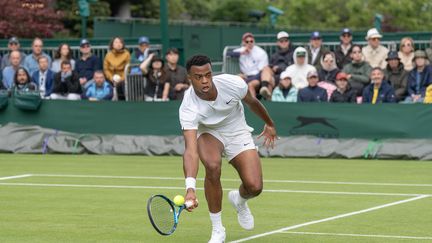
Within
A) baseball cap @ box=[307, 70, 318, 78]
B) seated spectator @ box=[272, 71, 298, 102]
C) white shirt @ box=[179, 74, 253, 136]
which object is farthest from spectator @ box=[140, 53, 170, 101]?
white shirt @ box=[179, 74, 253, 136]

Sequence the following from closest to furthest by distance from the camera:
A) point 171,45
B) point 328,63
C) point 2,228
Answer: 1. point 2,228
2. point 328,63
3. point 171,45

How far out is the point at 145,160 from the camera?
2103cm

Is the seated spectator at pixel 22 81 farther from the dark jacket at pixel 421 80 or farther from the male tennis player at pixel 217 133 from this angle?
the male tennis player at pixel 217 133

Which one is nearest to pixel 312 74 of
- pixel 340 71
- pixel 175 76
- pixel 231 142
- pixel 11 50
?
pixel 340 71

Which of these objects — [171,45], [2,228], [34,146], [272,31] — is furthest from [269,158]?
[272,31]

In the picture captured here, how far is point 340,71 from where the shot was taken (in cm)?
2225

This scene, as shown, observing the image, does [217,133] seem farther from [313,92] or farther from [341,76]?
[313,92]

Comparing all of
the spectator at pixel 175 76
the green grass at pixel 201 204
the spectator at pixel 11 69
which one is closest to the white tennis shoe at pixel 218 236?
the green grass at pixel 201 204

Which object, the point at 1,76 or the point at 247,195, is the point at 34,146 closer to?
the point at 1,76

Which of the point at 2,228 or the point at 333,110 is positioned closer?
the point at 2,228

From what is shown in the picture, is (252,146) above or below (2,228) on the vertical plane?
above

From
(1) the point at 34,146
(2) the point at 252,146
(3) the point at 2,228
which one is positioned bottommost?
(1) the point at 34,146

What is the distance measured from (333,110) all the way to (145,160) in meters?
3.65

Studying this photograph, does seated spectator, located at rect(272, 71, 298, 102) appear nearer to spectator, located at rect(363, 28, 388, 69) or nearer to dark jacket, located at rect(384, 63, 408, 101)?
spectator, located at rect(363, 28, 388, 69)
